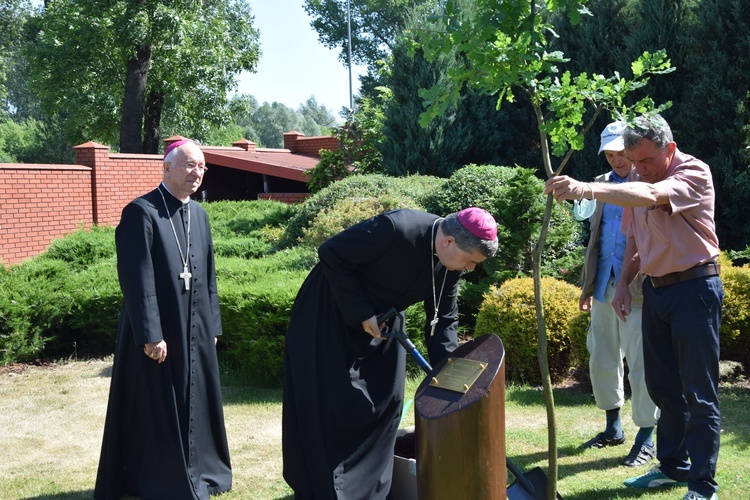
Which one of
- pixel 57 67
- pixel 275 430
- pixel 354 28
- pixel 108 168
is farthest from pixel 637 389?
pixel 354 28

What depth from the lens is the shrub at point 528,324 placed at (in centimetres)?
681

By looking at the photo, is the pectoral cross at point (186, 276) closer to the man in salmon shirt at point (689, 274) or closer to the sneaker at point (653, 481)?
the man in salmon shirt at point (689, 274)

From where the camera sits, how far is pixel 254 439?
18.8ft

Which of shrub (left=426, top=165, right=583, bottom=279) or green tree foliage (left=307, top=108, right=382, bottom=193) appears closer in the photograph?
shrub (left=426, top=165, right=583, bottom=279)

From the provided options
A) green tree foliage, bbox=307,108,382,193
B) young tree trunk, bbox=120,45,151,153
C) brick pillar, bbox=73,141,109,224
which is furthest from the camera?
young tree trunk, bbox=120,45,151,153

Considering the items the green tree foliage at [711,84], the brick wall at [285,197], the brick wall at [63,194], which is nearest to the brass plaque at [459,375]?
the green tree foliage at [711,84]

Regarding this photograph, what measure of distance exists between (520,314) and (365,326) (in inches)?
130

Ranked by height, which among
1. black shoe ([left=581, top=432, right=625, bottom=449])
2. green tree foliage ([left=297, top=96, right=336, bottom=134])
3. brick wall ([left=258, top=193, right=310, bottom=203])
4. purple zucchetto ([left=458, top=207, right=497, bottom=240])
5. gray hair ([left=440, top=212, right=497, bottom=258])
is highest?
green tree foliage ([left=297, top=96, right=336, bottom=134])

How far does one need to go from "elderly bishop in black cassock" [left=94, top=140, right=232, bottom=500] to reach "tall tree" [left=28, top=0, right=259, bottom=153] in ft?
65.7

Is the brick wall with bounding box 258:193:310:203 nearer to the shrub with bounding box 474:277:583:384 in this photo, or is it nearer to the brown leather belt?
the shrub with bounding box 474:277:583:384

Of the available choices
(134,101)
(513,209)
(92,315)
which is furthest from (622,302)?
(134,101)

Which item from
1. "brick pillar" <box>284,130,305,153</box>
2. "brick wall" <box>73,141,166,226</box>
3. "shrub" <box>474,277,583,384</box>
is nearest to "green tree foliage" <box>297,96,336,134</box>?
"brick pillar" <box>284,130,305,153</box>

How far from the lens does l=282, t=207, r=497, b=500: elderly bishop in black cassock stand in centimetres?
392

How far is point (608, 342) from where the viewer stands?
5.23m
